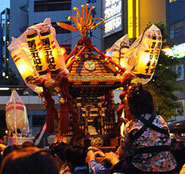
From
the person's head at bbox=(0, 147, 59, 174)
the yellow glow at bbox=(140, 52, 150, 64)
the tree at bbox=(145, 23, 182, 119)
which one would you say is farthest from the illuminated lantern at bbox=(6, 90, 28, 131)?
the person's head at bbox=(0, 147, 59, 174)

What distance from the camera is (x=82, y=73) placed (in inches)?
285

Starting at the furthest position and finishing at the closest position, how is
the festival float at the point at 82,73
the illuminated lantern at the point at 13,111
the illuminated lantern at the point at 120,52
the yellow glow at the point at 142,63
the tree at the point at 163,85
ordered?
the tree at the point at 163,85 < the illuminated lantern at the point at 13,111 < the illuminated lantern at the point at 120,52 < the yellow glow at the point at 142,63 < the festival float at the point at 82,73

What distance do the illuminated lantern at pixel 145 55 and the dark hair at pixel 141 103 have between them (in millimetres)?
3561

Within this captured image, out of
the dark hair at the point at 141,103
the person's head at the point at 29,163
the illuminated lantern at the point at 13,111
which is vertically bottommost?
the illuminated lantern at the point at 13,111

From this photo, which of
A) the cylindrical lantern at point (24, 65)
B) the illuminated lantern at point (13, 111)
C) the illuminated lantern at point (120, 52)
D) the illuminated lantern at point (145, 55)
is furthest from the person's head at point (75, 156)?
the illuminated lantern at point (13, 111)

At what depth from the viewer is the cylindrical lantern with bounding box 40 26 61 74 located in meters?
6.21

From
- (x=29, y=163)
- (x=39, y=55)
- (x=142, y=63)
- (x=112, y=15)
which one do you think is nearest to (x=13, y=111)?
(x=39, y=55)

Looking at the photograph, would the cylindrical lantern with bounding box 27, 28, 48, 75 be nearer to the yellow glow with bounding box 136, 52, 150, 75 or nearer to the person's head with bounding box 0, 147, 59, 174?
the yellow glow with bounding box 136, 52, 150, 75

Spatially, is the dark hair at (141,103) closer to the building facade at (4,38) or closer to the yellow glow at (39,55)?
the yellow glow at (39,55)

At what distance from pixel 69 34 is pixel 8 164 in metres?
38.0

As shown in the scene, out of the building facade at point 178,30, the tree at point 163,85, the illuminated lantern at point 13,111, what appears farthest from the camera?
the building facade at point 178,30

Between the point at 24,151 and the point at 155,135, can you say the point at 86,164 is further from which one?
the point at 24,151

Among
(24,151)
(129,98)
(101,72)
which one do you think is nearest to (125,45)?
(101,72)

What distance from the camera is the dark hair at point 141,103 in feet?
10.6
